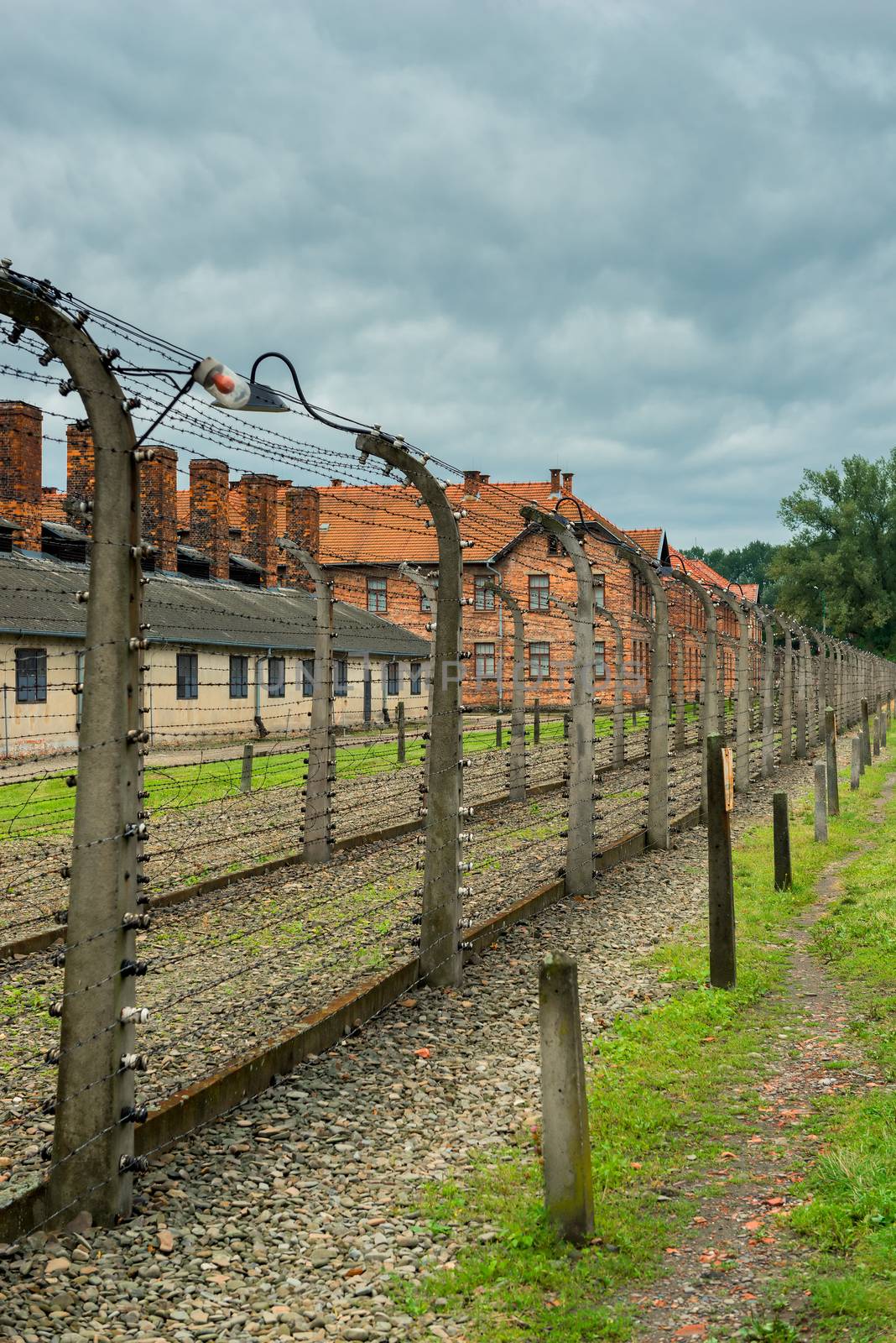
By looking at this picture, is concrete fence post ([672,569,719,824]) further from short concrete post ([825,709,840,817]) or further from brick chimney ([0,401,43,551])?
brick chimney ([0,401,43,551])

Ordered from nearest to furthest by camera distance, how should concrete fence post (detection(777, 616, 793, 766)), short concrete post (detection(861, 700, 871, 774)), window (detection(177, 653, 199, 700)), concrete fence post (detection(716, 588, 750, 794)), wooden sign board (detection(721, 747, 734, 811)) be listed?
wooden sign board (detection(721, 747, 734, 811)) → concrete fence post (detection(716, 588, 750, 794)) → short concrete post (detection(861, 700, 871, 774)) → concrete fence post (detection(777, 616, 793, 766)) → window (detection(177, 653, 199, 700))

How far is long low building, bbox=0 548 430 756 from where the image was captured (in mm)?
24594

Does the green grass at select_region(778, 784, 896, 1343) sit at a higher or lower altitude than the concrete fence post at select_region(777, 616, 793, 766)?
lower

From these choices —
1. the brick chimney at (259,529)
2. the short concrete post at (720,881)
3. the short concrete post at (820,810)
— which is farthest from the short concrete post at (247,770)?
the brick chimney at (259,529)

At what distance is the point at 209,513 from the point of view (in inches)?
1467

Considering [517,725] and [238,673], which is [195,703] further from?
[517,725]

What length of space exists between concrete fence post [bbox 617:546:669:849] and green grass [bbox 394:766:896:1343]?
5464mm

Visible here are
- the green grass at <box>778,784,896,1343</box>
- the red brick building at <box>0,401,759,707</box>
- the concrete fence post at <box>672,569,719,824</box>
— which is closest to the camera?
the green grass at <box>778,784,896,1343</box>

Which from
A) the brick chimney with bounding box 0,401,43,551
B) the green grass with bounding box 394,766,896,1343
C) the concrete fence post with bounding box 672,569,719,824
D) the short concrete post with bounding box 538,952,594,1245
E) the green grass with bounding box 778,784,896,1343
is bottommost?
the green grass with bounding box 394,766,896,1343

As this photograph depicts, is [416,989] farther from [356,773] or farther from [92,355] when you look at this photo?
[356,773]

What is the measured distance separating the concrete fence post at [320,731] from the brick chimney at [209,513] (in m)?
25.2

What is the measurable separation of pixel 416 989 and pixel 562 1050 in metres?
3.59

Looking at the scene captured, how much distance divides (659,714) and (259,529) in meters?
29.1

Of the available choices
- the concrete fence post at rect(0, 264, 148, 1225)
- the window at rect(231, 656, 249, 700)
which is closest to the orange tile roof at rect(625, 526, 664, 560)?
the window at rect(231, 656, 249, 700)
